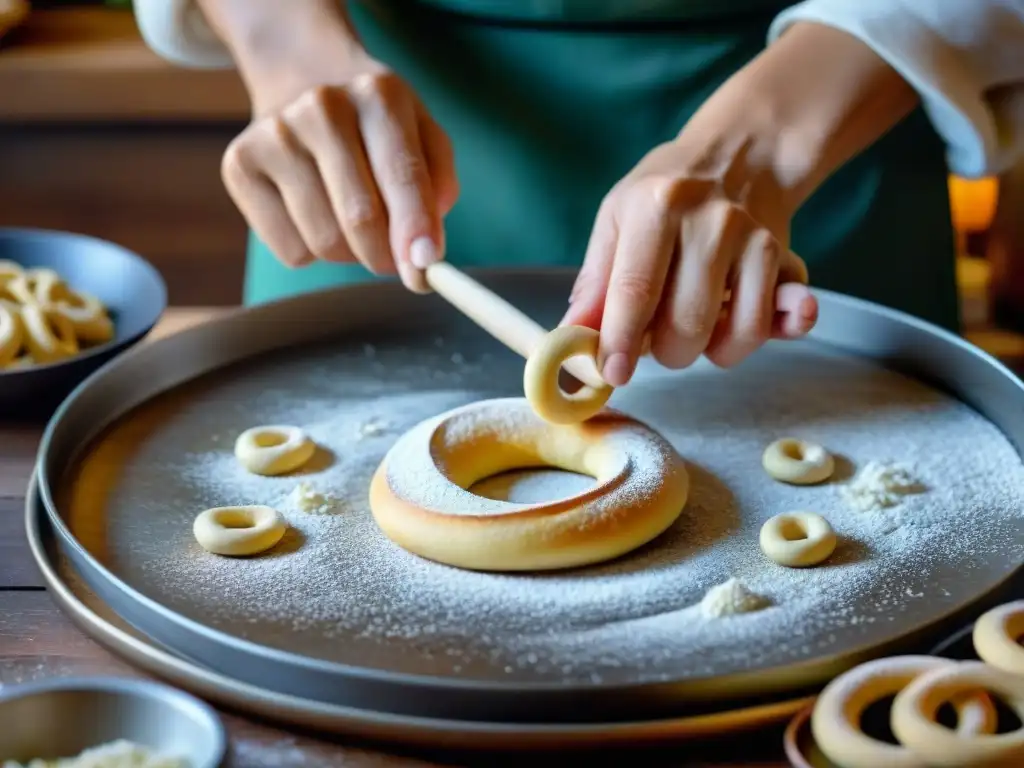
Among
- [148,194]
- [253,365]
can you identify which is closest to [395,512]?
[253,365]

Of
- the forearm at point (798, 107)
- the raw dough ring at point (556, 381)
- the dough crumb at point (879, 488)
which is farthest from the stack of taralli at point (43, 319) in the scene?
the dough crumb at point (879, 488)

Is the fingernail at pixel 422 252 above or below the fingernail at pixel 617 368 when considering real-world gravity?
above

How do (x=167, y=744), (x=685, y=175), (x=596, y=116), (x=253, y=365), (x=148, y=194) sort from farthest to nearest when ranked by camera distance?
(x=148, y=194) < (x=596, y=116) < (x=253, y=365) < (x=685, y=175) < (x=167, y=744)

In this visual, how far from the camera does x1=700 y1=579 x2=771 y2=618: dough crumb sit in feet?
2.45

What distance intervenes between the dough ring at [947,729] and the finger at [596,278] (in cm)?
38

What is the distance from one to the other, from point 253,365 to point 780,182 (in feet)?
1.61

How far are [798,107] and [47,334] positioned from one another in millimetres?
688

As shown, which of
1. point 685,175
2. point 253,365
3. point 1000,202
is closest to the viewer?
point 685,175

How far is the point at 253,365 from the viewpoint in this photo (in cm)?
113

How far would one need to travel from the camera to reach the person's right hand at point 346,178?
3.25ft

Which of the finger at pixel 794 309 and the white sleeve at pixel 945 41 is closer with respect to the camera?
the finger at pixel 794 309

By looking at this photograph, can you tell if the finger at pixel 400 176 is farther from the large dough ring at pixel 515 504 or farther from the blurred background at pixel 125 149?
the blurred background at pixel 125 149

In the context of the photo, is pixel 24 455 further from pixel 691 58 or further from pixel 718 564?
pixel 691 58

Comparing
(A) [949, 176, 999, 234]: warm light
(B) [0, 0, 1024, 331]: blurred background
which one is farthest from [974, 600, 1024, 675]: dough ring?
(A) [949, 176, 999, 234]: warm light
